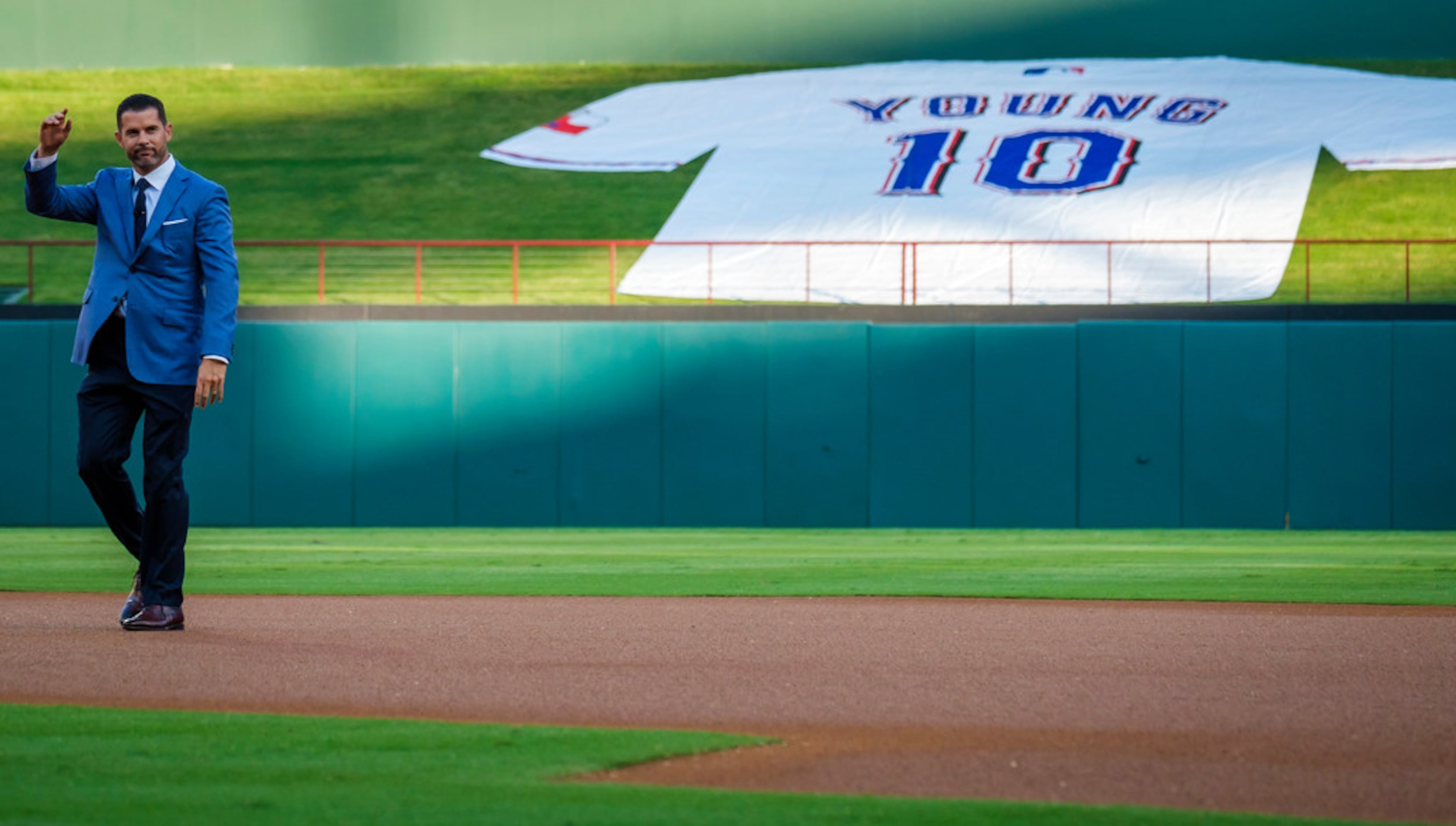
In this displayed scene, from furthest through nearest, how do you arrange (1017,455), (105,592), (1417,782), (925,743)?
1. (1017,455)
2. (105,592)
3. (925,743)
4. (1417,782)

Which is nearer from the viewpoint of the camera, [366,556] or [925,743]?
→ [925,743]

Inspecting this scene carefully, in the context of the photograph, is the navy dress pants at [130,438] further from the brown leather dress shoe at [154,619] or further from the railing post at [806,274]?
the railing post at [806,274]

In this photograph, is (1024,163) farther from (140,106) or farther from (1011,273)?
(140,106)

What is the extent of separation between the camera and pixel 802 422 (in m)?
17.8

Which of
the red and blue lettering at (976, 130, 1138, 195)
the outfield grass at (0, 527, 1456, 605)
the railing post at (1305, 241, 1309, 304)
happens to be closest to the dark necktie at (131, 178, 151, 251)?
the outfield grass at (0, 527, 1456, 605)

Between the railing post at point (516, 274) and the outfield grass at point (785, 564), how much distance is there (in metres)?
4.05

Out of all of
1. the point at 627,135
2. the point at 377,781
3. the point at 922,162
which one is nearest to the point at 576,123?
the point at 627,135

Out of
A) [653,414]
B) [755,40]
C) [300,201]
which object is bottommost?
[653,414]

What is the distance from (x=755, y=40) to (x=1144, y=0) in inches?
288

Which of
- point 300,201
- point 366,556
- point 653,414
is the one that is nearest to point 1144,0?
point 300,201

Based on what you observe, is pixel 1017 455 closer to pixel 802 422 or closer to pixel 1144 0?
pixel 802 422

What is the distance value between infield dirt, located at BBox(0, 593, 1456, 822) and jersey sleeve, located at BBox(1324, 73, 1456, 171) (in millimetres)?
19672

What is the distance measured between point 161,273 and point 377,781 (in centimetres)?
288

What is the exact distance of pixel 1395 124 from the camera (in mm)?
27188
